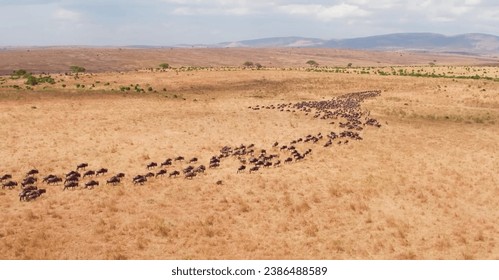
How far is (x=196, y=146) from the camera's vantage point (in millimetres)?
31156

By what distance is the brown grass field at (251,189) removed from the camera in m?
15.7

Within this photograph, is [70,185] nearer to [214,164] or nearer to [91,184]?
[91,184]

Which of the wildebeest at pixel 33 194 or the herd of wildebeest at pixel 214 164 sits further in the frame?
the herd of wildebeest at pixel 214 164

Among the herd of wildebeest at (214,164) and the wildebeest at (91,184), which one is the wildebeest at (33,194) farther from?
the wildebeest at (91,184)

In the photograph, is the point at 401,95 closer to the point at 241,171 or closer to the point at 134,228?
the point at 241,171

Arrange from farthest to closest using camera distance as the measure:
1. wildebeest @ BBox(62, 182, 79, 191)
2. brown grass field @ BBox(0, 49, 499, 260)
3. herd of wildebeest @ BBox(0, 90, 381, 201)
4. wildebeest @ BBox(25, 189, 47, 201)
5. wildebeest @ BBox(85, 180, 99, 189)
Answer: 1. herd of wildebeest @ BBox(0, 90, 381, 201)
2. wildebeest @ BBox(85, 180, 99, 189)
3. wildebeest @ BBox(62, 182, 79, 191)
4. wildebeest @ BBox(25, 189, 47, 201)
5. brown grass field @ BBox(0, 49, 499, 260)

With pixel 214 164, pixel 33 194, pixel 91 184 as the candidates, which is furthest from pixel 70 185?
pixel 214 164

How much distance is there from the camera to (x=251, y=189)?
21.8 m

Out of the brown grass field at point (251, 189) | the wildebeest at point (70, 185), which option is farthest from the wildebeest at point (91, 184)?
the wildebeest at point (70, 185)

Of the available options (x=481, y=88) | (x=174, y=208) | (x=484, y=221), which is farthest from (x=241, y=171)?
(x=481, y=88)

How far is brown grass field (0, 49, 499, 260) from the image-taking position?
15680 millimetres

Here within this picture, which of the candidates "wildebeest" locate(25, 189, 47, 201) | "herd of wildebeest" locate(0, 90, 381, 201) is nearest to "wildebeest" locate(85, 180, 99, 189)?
"herd of wildebeest" locate(0, 90, 381, 201)

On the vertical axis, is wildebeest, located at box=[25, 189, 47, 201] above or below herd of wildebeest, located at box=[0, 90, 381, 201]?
below

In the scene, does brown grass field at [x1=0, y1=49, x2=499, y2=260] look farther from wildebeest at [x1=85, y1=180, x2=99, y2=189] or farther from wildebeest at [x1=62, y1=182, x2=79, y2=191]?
wildebeest at [x1=85, y1=180, x2=99, y2=189]
